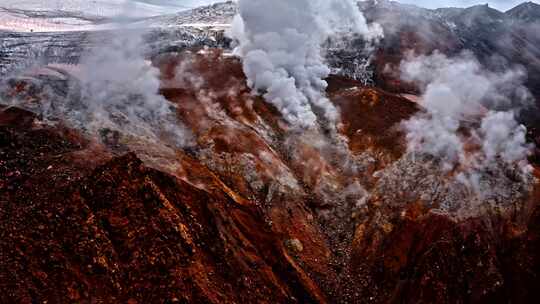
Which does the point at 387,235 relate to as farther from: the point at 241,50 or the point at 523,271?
the point at 241,50

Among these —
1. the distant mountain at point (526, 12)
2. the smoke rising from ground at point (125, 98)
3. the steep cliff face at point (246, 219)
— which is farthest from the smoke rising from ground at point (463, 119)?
the distant mountain at point (526, 12)

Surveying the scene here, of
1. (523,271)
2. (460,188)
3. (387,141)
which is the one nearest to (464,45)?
(387,141)

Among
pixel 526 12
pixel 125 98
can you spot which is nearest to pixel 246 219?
pixel 125 98

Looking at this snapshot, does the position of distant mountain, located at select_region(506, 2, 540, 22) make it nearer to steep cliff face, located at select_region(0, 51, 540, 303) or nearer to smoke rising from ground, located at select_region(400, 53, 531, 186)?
smoke rising from ground, located at select_region(400, 53, 531, 186)

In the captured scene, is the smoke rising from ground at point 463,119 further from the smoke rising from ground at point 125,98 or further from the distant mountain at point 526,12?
the distant mountain at point 526,12

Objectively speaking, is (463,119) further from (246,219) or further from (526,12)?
(526,12)

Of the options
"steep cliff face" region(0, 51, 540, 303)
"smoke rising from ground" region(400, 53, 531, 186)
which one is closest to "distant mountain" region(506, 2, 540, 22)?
"smoke rising from ground" region(400, 53, 531, 186)
